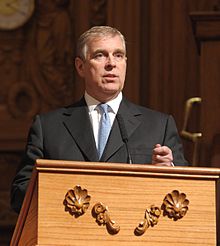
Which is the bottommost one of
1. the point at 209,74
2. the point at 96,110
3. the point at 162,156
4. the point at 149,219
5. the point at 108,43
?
the point at 149,219

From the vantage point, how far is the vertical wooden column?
4.98m

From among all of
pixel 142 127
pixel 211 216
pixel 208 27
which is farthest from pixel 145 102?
pixel 211 216

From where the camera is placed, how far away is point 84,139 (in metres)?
4.32

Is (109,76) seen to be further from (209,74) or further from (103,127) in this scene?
(209,74)

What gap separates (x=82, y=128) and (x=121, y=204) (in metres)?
0.88

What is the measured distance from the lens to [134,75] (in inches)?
269

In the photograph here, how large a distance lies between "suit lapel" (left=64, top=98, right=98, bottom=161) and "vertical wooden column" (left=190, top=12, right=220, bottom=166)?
2.23 feet

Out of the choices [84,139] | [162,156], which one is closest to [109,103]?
[84,139]

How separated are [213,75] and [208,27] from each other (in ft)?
0.76

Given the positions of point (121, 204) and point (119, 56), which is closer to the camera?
point (121, 204)

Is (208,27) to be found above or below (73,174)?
above

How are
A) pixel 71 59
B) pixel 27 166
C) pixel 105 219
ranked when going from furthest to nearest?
1. pixel 71 59
2. pixel 27 166
3. pixel 105 219

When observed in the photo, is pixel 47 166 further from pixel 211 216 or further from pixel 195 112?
pixel 195 112

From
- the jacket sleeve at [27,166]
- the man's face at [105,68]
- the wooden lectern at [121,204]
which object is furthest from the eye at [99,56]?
the wooden lectern at [121,204]
